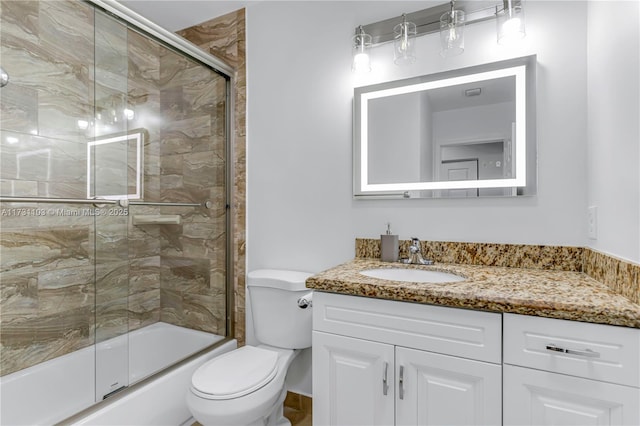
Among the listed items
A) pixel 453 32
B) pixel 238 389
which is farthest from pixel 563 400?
pixel 453 32

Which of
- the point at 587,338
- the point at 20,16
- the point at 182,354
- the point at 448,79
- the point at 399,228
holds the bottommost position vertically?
the point at 182,354

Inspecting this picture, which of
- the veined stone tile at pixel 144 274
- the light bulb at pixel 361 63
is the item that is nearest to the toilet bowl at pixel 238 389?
the veined stone tile at pixel 144 274

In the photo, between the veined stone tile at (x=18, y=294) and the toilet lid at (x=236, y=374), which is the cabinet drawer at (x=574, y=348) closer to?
the toilet lid at (x=236, y=374)

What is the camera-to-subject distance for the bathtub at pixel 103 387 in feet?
4.86

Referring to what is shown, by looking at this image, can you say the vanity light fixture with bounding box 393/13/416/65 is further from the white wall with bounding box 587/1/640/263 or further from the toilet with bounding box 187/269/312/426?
the toilet with bounding box 187/269/312/426

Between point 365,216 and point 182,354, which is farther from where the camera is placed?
point 182,354

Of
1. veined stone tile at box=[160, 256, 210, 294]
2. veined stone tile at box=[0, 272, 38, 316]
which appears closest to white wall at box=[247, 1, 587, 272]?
veined stone tile at box=[160, 256, 210, 294]

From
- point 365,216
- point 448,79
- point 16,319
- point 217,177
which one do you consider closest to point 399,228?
point 365,216

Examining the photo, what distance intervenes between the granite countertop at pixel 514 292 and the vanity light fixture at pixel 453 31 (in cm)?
99

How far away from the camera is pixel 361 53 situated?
5.50 ft

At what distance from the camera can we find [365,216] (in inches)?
68.1

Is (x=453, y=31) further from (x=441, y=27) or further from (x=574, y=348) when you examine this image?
(x=574, y=348)

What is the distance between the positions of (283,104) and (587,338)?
5.67 feet

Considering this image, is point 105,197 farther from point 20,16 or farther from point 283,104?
point 283,104
